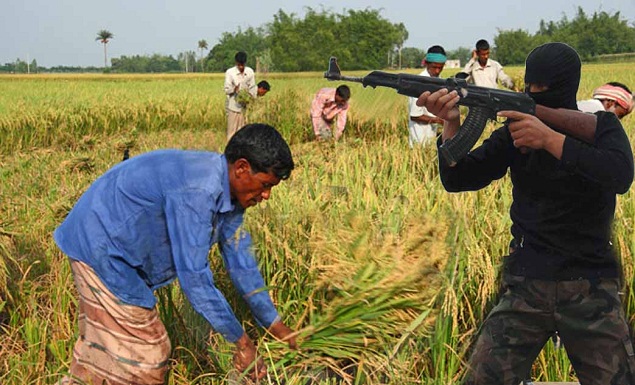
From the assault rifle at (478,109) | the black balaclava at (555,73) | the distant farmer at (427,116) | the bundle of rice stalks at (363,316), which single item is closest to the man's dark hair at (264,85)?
the distant farmer at (427,116)

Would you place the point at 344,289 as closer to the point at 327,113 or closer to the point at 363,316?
the point at 363,316

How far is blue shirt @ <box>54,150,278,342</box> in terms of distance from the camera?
2246 mm

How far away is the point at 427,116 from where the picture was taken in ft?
21.1

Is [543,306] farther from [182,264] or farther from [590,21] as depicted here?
[590,21]

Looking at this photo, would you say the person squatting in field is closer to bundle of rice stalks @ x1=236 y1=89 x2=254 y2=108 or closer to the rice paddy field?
the rice paddy field

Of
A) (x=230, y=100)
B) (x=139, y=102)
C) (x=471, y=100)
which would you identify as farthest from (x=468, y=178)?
(x=139, y=102)

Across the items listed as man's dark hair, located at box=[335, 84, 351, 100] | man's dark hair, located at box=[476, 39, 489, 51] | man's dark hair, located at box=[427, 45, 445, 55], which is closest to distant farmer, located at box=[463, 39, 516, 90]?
man's dark hair, located at box=[476, 39, 489, 51]

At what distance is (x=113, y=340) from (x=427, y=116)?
4.50 meters

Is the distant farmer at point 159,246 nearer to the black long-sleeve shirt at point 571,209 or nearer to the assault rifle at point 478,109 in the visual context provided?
the assault rifle at point 478,109

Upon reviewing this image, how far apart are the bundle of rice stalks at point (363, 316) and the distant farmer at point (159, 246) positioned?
0.36 ft

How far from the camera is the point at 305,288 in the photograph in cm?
291

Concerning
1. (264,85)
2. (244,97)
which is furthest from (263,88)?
(244,97)

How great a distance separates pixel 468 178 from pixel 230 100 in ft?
26.2

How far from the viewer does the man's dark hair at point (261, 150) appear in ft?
7.54
